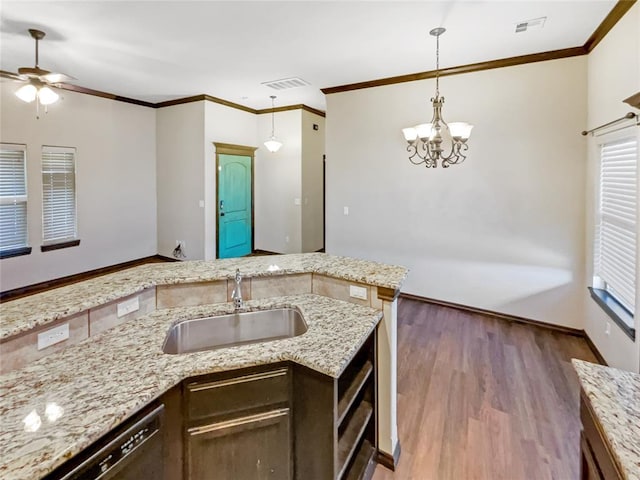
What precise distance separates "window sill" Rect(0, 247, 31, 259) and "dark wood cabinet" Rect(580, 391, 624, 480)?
6.18m

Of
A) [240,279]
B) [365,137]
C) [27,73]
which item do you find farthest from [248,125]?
[240,279]

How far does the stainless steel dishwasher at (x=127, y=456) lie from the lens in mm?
938

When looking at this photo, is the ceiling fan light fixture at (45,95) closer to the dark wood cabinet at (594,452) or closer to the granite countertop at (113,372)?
the granite countertop at (113,372)

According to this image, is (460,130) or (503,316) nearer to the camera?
(460,130)

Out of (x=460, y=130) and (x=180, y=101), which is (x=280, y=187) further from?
(x=460, y=130)

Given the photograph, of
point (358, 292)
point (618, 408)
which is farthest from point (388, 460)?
point (618, 408)

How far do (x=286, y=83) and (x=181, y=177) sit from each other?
2661 mm

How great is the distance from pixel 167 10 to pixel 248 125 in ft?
12.4

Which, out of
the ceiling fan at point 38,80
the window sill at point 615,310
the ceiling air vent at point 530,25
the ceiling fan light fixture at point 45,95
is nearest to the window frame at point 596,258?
the window sill at point 615,310

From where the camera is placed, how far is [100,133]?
5.64m

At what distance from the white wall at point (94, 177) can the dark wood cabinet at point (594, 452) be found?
6.19 metres

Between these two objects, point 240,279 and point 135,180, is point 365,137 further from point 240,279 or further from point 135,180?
point 135,180

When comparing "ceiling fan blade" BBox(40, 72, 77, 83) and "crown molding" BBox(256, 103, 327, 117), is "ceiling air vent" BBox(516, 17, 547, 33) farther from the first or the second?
"ceiling fan blade" BBox(40, 72, 77, 83)

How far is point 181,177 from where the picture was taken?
6.23 meters
